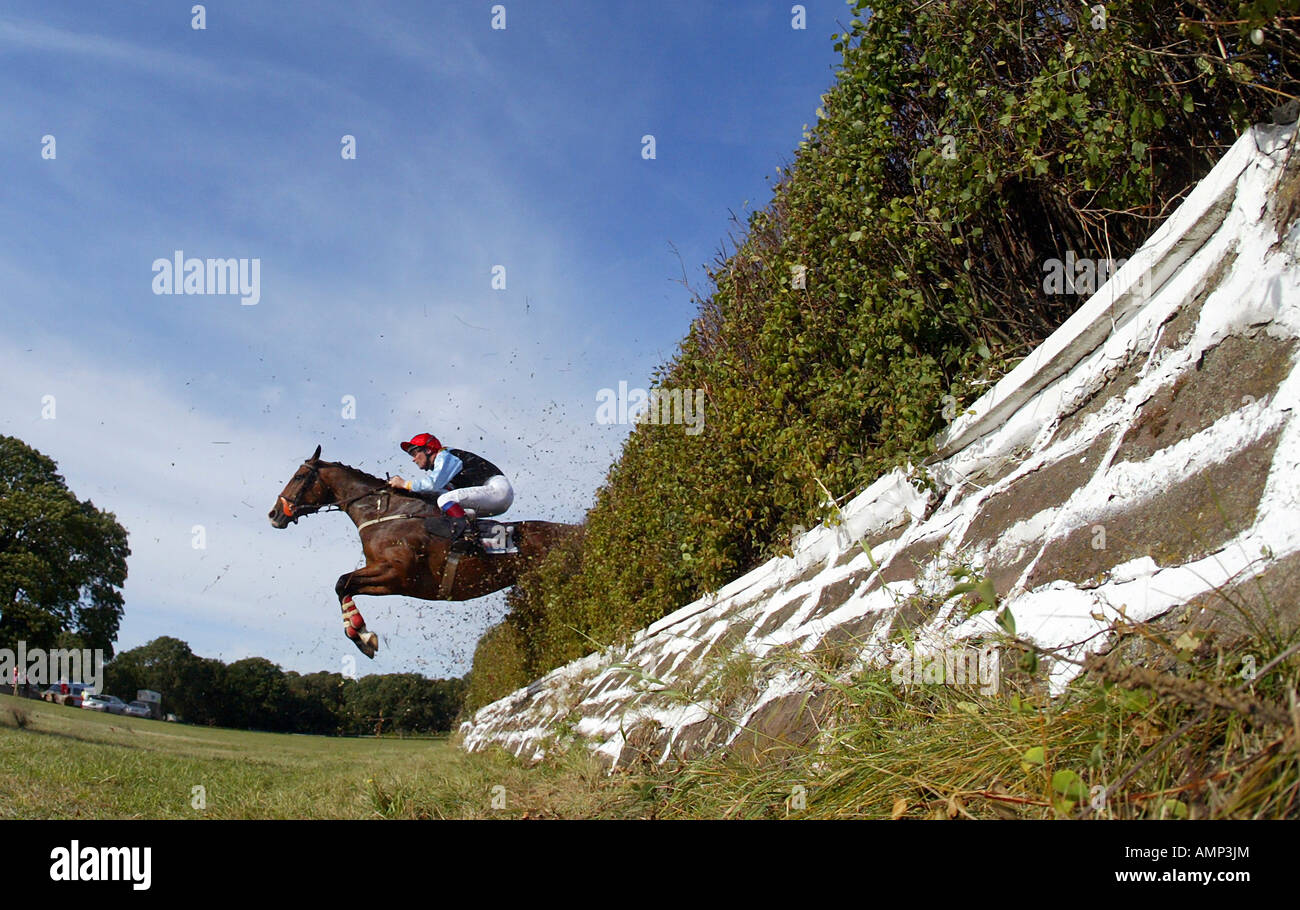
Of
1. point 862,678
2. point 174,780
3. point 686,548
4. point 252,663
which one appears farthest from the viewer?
point 252,663

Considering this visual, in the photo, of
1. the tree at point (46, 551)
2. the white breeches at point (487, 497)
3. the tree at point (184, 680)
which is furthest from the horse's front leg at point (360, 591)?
the tree at point (46, 551)

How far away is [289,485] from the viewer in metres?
9.54

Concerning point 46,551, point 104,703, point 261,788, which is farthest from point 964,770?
point 104,703

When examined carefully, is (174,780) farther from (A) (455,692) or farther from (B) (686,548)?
(A) (455,692)

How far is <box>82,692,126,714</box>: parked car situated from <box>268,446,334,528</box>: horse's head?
38.8 feet

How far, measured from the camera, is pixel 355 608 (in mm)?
9695

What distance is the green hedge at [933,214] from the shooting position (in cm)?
295

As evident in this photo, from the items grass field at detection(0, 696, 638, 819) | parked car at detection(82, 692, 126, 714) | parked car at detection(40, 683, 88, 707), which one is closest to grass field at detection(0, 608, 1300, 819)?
grass field at detection(0, 696, 638, 819)

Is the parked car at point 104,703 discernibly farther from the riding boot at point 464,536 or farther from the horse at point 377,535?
the riding boot at point 464,536

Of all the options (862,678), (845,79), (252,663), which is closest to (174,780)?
(862,678)

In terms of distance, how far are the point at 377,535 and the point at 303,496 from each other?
0.95 m

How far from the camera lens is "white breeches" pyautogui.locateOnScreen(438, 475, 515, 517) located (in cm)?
1020

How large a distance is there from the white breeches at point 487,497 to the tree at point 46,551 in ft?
34.2

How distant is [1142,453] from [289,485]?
9048 millimetres
